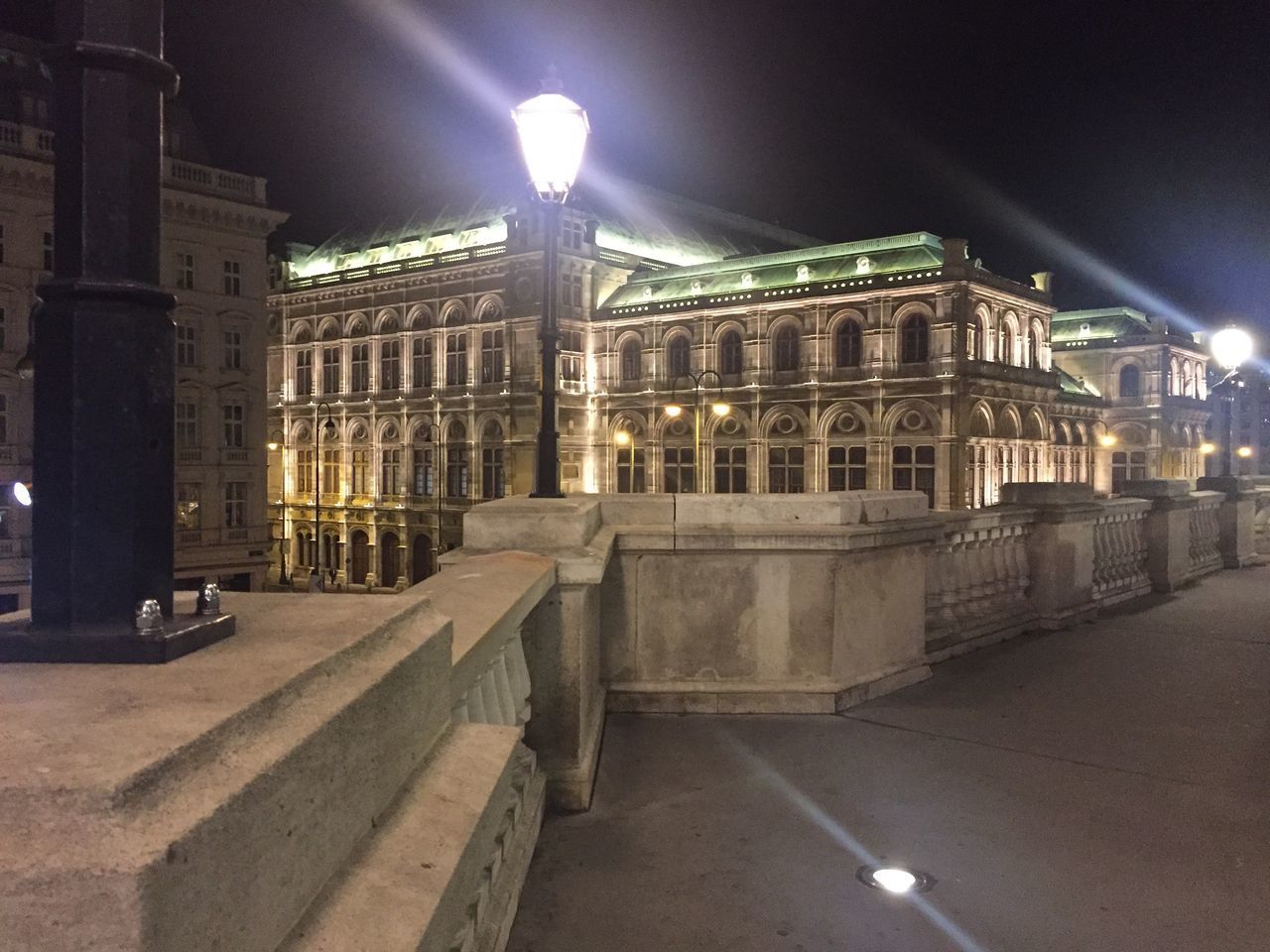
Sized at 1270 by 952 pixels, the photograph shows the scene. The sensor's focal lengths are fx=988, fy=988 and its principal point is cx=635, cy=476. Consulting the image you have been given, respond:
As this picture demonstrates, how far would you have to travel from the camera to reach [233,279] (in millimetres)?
37844

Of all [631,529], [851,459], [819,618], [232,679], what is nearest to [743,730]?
[819,618]

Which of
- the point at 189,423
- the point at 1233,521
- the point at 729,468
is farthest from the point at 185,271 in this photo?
the point at 1233,521

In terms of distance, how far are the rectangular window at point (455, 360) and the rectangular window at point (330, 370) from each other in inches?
352

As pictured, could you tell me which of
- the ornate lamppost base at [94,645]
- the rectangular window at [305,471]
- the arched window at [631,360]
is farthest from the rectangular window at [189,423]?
the ornate lamppost base at [94,645]

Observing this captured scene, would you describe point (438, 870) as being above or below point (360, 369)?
below

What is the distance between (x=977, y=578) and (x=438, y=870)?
24.8 ft

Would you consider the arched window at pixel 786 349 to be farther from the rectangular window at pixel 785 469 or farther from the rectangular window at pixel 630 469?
the rectangular window at pixel 630 469

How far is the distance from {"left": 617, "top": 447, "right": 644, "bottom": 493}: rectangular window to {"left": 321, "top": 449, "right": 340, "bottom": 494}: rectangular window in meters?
18.4

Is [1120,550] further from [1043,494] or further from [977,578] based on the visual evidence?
[977,578]

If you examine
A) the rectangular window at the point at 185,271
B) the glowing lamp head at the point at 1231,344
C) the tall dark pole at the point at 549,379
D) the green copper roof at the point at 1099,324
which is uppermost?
the green copper roof at the point at 1099,324

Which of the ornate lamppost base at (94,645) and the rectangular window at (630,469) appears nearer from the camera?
the ornate lamppost base at (94,645)

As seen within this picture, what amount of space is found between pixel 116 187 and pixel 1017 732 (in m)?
5.54

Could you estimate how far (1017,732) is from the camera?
5.93 m

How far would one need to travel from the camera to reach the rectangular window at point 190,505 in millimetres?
35125
